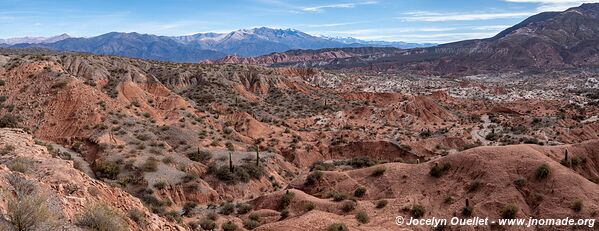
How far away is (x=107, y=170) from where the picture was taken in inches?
1121

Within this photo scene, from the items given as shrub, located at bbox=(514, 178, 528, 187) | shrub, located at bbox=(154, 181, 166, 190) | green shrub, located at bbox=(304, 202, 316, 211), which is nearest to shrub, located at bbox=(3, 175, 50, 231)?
green shrub, located at bbox=(304, 202, 316, 211)

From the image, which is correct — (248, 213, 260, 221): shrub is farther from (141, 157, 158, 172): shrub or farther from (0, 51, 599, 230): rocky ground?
(141, 157, 158, 172): shrub

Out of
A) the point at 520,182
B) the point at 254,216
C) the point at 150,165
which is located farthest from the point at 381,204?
the point at 150,165

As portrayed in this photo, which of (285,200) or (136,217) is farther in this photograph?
(285,200)

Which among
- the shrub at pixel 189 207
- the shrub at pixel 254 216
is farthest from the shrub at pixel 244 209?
the shrub at pixel 189 207

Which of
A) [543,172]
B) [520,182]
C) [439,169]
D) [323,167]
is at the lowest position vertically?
[323,167]

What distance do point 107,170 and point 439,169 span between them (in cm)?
2109

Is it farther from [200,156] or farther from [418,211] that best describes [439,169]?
[200,156]

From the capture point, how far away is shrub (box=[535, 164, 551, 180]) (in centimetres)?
2086

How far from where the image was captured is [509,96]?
3782 inches

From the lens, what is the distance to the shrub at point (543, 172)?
68.4ft

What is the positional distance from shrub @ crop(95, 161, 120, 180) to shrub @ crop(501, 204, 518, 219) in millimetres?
23148

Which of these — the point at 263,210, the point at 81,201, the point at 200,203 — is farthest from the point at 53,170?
the point at 200,203

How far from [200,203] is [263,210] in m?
6.55
